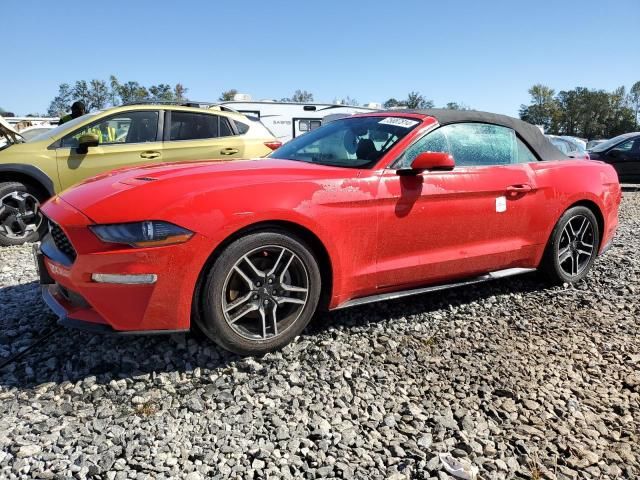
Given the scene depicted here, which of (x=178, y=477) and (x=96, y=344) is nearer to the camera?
(x=178, y=477)

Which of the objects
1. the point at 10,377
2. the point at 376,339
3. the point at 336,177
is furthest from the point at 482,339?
the point at 10,377

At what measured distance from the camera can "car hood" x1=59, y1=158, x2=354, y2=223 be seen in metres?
2.60

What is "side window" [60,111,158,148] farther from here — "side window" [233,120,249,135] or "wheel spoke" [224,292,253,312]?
"wheel spoke" [224,292,253,312]

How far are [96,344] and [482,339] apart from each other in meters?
2.45

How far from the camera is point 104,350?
116 inches

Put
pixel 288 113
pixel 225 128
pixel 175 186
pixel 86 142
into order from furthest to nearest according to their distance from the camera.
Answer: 1. pixel 288 113
2. pixel 225 128
3. pixel 86 142
4. pixel 175 186

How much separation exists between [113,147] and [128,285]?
4.22m

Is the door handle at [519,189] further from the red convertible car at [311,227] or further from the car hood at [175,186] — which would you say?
the car hood at [175,186]

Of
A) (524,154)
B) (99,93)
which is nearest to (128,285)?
(524,154)

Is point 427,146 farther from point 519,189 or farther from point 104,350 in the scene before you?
point 104,350

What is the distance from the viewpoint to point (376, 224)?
10.4ft

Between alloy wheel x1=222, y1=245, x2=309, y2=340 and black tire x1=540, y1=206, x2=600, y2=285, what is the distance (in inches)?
92.0

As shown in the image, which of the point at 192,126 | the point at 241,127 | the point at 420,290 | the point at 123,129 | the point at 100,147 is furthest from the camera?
the point at 241,127

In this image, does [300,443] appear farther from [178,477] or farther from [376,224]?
[376,224]
